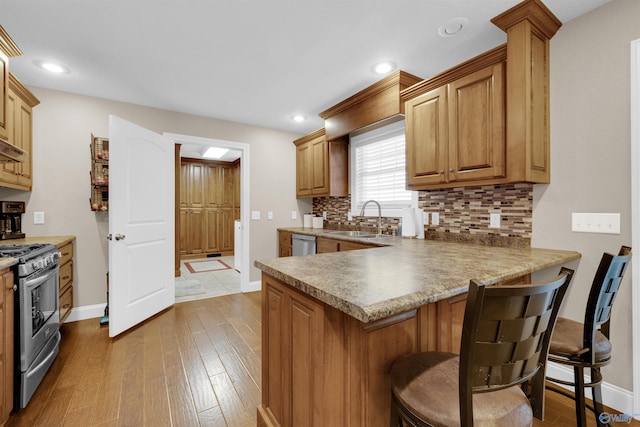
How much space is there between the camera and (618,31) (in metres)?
1.63

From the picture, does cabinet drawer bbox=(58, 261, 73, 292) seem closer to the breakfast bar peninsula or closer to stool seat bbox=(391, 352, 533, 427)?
the breakfast bar peninsula

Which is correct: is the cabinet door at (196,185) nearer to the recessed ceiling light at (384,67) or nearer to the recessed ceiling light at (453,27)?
the recessed ceiling light at (384,67)

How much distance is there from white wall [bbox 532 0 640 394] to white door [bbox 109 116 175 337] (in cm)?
342

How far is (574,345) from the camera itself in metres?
1.23

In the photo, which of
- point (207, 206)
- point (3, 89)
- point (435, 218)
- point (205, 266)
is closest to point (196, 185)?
point (207, 206)

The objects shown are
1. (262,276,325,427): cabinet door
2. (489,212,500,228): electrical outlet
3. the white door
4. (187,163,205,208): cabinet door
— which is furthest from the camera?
(187,163,205,208): cabinet door

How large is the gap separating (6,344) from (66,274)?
142 centimetres

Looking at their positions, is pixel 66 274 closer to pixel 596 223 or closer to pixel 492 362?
pixel 492 362

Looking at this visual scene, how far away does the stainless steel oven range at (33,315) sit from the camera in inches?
63.0

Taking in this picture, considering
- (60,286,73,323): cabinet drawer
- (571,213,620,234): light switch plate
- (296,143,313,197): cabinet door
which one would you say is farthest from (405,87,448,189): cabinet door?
(60,286,73,323): cabinet drawer

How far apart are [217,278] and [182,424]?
3.37 meters

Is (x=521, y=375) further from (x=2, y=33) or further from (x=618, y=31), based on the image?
(x=2, y=33)

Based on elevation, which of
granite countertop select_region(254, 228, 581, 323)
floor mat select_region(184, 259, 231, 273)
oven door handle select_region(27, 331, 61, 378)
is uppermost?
granite countertop select_region(254, 228, 581, 323)

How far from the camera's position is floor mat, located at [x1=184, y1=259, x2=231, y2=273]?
538 cm
